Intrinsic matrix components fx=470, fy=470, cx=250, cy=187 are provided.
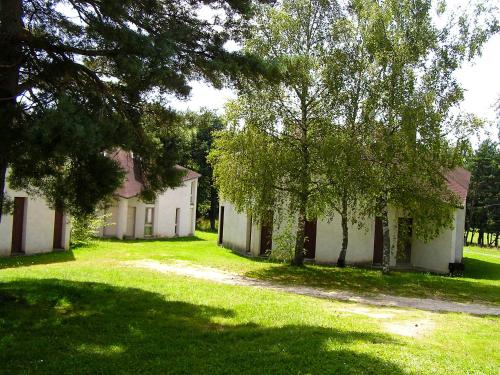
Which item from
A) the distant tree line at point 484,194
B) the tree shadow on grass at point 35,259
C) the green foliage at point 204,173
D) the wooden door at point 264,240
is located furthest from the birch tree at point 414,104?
the distant tree line at point 484,194

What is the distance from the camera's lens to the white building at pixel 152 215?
33094mm

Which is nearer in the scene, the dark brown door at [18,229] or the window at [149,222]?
the dark brown door at [18,229]

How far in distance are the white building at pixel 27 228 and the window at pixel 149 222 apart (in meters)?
11.6

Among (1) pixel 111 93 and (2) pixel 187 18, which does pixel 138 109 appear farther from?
(2) pixel 187 18

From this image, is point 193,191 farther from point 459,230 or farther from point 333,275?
point 333,275

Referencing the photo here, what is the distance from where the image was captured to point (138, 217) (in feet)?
112

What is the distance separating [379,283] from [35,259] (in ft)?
47.5

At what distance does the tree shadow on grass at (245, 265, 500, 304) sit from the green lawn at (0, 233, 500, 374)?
4.11 meters

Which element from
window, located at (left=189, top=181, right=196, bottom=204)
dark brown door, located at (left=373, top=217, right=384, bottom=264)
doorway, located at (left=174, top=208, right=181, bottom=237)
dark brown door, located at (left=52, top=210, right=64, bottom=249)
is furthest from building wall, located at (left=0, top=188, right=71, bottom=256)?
window, located at (left=189, top=181, right=196, bottom=204)

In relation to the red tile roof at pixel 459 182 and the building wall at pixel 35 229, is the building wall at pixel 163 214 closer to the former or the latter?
the building wall at pixel 35 229

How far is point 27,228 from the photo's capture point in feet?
71.2

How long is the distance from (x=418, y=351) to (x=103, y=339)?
4983 mm

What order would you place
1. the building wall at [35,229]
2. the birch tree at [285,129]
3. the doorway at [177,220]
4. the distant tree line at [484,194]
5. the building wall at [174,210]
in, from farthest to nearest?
1. the distant tree line at [484,194]
2. the doorway at [177,220]
3. the building wall at [174,210]
4. the building wall at [35,229]
5. the birch tree at [285,129]

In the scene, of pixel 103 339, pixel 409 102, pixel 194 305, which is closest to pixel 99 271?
pixel 194 305
